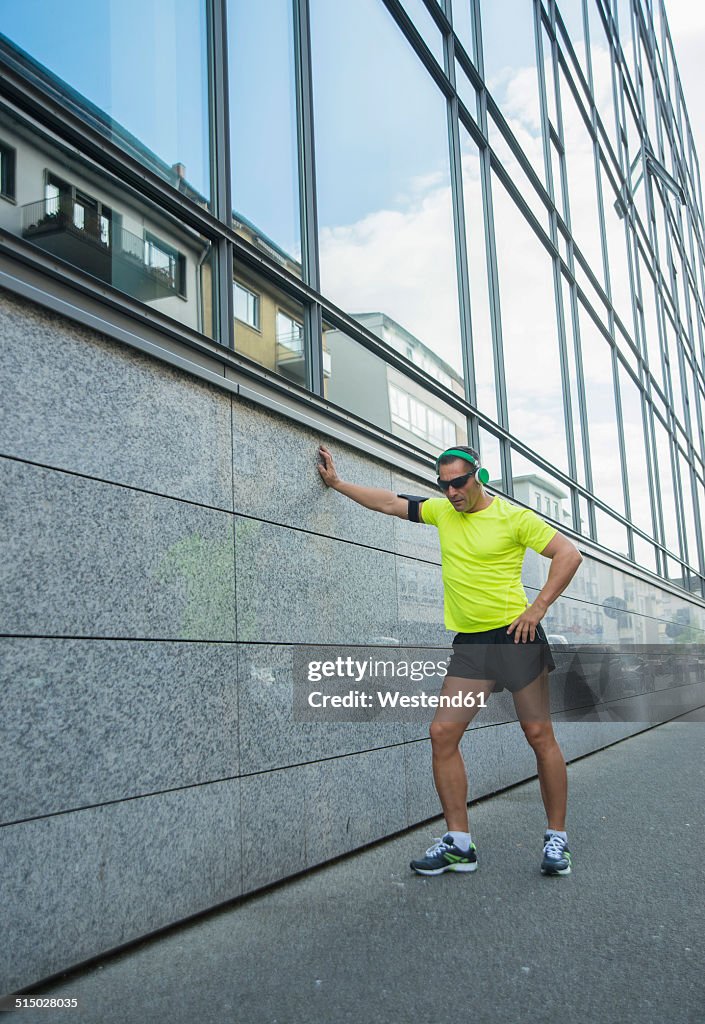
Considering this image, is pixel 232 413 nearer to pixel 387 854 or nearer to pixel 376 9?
pixel 387 854

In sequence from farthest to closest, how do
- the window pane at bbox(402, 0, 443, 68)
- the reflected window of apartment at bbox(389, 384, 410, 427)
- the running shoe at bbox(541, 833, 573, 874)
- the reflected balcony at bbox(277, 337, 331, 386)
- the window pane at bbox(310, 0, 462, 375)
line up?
1. the window pane at bbox(402, 0, 443, 68)
2. the reflected window of apartment at bbox(389, 384, 410, 427)
3. the window pane at bbox(310, 0, 462, 375)
4. the reflected balcony at bbox(277, 337, 331, 386)
5. the running shoe at bbox(541, 833, 573, 874)

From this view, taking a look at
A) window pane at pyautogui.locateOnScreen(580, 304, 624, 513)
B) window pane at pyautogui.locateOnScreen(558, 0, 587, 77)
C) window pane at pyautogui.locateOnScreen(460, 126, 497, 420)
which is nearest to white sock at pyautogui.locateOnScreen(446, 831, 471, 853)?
window pane at pyautogui.locateOnScreen(460, 126, 497, 420)

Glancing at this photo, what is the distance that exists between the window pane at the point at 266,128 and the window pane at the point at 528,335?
4.41 m

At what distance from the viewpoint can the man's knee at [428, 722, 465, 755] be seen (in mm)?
4492

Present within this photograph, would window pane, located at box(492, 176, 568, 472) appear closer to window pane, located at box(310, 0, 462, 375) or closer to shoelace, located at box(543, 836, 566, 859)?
window pane, located at box(310, 0, 462, 375)

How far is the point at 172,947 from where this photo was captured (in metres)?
3.45

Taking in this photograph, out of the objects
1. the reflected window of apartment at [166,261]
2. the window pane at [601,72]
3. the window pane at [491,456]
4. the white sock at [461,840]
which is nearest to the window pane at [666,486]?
the window pane at [601,72]

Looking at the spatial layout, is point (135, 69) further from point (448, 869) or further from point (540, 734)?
point (448, 869)

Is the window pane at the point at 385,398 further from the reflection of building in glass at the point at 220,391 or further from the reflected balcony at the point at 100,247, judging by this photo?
the reflected balcony at the point at 100,247

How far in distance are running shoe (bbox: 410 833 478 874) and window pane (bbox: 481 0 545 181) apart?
853 cm

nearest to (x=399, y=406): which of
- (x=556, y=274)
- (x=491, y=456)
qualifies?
(x=491, y=456)

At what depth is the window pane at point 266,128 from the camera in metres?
5.37

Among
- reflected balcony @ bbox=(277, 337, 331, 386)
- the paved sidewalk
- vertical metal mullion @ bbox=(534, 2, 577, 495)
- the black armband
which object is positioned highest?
vertical metal mullion @ bbox=(534, 2, 577, 495)

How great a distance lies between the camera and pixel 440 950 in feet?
11.0
